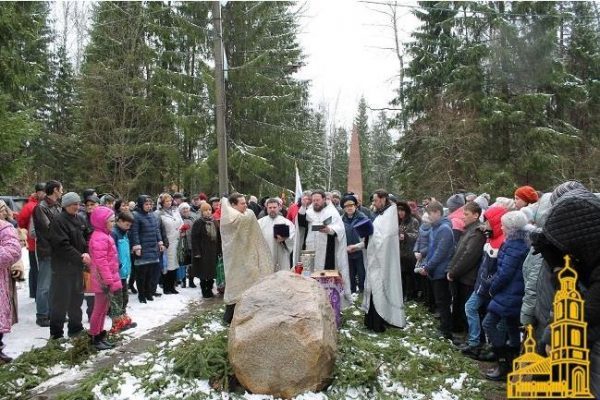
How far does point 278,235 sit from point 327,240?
0.85 m

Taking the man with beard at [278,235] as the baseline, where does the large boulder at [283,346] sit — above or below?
below

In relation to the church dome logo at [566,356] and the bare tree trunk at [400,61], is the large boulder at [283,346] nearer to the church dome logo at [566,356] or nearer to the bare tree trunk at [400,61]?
the church dome logo at [566,356]

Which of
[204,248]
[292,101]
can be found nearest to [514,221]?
[204,248]

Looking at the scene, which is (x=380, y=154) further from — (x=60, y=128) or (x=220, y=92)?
(x=220, y=92)

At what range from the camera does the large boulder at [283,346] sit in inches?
183

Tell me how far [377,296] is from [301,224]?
161 cm

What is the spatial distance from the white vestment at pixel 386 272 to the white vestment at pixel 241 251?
160 centimetres

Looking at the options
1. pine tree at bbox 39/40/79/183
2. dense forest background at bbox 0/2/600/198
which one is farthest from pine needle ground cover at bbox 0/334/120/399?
pine tree at bbox 39/40/79/183

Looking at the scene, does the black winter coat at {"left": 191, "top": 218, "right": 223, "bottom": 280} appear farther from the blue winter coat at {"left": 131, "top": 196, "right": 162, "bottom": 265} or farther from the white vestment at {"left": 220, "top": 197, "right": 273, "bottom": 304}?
the white vestment at {"left": 220, "top": 197, "right": 273, "bottom": 304}

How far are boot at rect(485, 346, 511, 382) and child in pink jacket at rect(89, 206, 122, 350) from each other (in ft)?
15.7

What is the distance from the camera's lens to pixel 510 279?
5.06 meters

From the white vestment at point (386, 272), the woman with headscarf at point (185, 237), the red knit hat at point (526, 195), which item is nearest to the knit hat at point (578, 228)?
the red knit hat at point (526, 195)

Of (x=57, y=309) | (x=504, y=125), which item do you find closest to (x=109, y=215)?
(x=57, y=309)

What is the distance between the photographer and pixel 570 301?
2475mm
